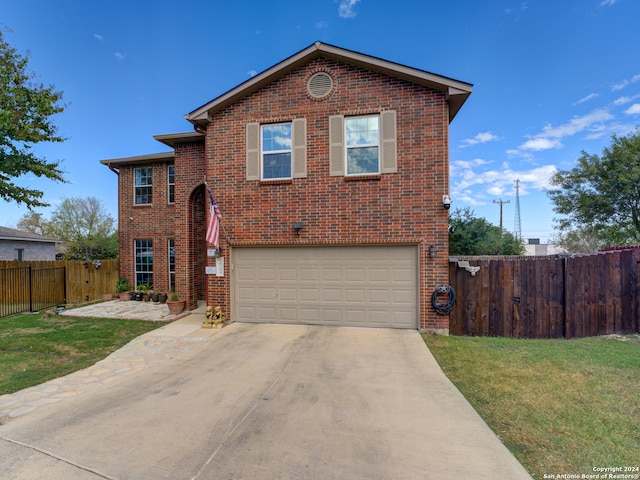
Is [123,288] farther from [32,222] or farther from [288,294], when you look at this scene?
[32,222]

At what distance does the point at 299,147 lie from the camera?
24.8 feet

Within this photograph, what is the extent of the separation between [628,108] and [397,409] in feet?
69.3

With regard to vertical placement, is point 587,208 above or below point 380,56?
below

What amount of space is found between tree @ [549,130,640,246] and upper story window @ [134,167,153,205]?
22140 mm

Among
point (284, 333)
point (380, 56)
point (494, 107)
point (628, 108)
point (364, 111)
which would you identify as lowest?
point (284, 333)

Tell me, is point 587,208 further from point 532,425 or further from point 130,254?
point 130,254

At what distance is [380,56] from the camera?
7082 mm

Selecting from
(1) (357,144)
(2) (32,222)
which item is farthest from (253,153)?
(2) (32,222)

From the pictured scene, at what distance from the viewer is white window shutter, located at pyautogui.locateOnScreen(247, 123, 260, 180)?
7.76 m

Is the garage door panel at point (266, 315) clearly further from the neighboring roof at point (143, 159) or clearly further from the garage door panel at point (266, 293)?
the neighboring roof at point (143, 159)

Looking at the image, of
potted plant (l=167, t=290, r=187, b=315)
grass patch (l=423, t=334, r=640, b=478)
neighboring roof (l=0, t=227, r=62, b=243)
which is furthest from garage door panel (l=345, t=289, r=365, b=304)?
neighboring roof (l=0, t=227, r=62, b=243)

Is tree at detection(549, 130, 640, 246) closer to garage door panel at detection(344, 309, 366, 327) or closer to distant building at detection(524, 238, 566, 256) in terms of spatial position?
distant building at detection(524, 238, 566, 256)

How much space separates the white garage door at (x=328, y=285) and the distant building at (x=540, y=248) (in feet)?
65.2

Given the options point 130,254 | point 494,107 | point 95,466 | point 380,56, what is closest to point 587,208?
point 494,107
